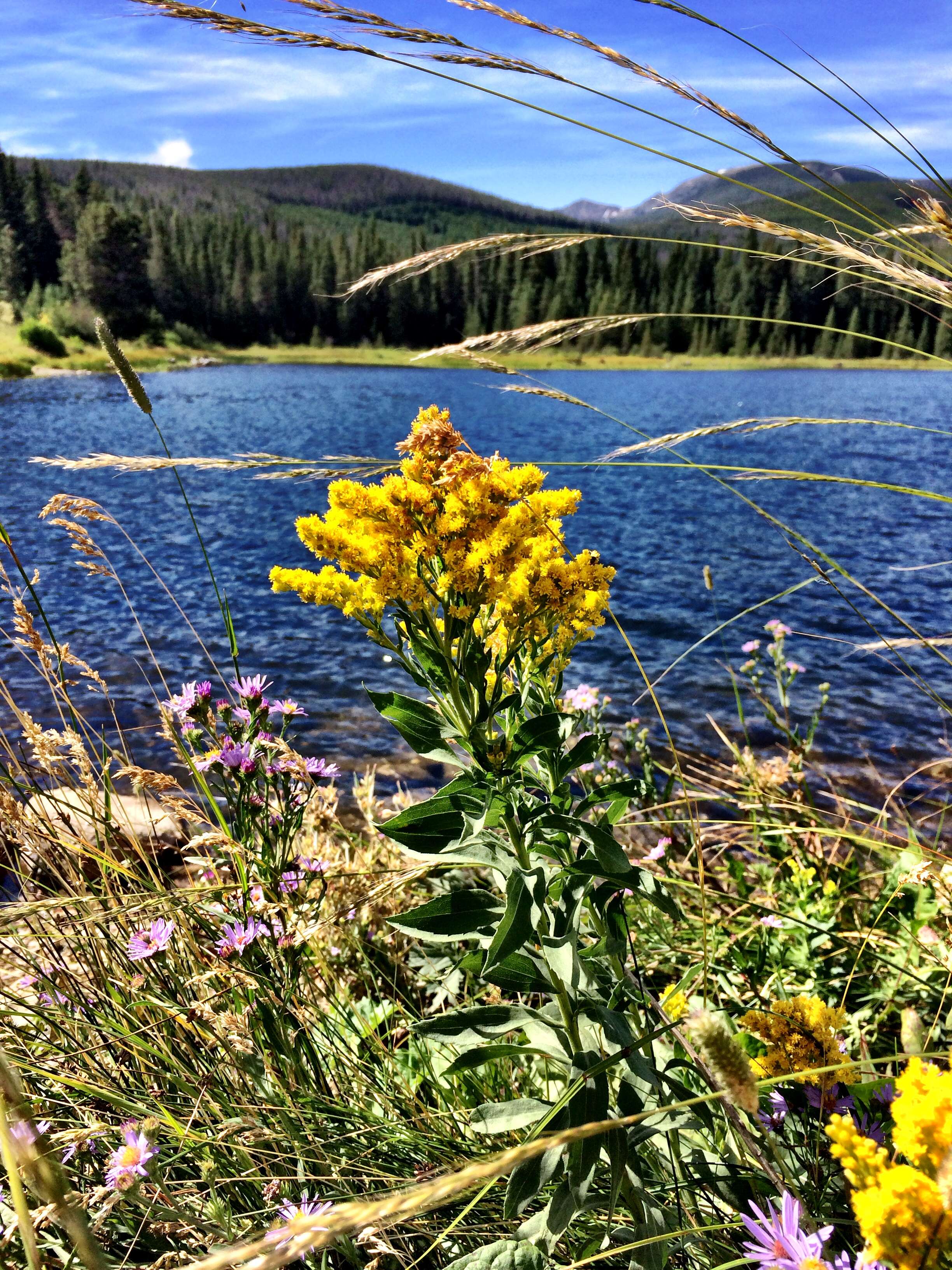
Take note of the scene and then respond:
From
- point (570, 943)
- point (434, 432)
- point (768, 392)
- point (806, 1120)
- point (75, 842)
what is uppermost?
point (768, 392)

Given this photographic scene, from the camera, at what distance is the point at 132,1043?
1.50 m

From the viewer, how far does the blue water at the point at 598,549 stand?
6.80 m

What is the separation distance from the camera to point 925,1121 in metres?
0.70

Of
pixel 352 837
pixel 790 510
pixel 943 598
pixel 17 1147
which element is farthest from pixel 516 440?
pixel 17 1147

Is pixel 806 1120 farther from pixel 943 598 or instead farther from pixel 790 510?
pixel 790 510

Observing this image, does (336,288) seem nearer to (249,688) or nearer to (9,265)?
(9,265)

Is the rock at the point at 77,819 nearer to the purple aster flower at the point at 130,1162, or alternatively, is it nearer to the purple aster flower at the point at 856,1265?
the purple aster flower at the point at 130,1162

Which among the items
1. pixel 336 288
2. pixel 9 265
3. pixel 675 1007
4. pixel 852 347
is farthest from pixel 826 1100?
pixel 336 288

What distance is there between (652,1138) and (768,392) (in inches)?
1838

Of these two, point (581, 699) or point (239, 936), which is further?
point (581, 699)

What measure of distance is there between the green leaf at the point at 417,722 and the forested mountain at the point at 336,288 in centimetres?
6722

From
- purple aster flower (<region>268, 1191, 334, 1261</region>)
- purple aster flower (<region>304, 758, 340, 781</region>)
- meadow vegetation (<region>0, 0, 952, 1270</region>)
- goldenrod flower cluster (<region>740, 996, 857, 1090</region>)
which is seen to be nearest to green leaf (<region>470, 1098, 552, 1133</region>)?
meadow vegetation (<region>0, 0, 952, 1270</region>)

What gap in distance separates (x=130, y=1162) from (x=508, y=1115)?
574mm

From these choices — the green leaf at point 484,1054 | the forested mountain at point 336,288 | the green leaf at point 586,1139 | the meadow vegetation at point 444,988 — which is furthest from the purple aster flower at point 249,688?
the forested mountain at point 336,288
